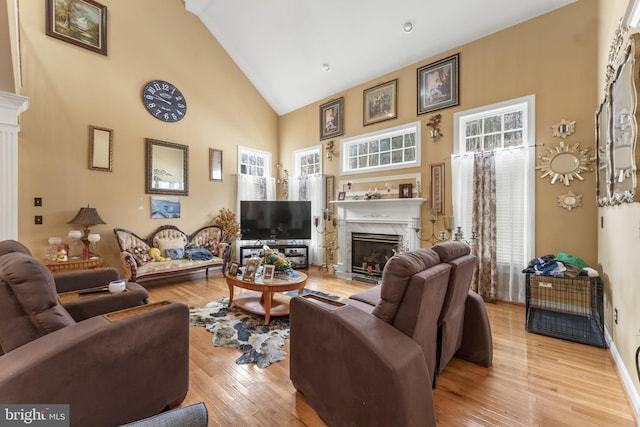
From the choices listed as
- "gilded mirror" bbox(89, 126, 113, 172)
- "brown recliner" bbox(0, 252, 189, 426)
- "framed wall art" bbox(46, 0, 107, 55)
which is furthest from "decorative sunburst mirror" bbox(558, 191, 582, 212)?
"framed wall art" bbox(46, 0, 107, 55)

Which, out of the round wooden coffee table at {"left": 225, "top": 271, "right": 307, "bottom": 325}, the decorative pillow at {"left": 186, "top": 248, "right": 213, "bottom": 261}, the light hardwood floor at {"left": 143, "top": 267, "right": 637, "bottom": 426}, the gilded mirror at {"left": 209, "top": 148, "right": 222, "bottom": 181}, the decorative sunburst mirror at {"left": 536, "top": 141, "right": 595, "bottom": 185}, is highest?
the gilded mirror at {"left": 209, "top": 148, "right": 222, "bottom": 181}

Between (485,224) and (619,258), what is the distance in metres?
1.62

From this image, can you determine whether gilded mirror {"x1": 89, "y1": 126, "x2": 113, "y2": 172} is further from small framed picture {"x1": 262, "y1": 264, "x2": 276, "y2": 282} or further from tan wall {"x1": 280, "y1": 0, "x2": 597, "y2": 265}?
tan wall {"x1": 280, "y1": 0, "x2": 597, "y2": 265}

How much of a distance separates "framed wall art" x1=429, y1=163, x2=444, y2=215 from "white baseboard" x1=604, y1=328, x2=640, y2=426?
2.31 metres

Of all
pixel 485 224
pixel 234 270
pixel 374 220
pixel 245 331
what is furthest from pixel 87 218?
pixel 485 224

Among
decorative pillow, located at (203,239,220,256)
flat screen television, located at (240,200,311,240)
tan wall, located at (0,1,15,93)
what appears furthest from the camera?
flat screen television, located at (240,200,311,240)

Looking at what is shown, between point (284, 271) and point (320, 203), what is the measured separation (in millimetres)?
2715

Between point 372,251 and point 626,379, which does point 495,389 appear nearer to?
point 626,379

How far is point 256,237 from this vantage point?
5.65 m

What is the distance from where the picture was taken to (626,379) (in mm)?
1959

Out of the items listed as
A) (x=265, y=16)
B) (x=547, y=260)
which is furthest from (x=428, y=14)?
(x=547, y=260)

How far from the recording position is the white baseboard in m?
Result: 1.72

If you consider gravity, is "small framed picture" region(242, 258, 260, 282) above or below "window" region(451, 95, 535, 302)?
below

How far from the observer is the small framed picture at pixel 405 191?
464cm
